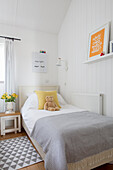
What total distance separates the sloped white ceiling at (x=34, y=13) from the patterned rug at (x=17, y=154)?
2.62 meters

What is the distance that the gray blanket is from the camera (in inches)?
44.5

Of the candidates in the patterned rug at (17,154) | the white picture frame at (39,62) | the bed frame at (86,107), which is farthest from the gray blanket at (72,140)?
→ the white picture frame at (39,62)

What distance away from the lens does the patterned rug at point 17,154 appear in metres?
1.59

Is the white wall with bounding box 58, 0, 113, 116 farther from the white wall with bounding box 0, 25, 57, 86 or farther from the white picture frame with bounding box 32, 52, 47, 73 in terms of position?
the white picture frame with bounding box 32, 52, 47, 73

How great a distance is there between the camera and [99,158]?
4.34 ft

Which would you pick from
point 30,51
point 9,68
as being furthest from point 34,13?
point 9,68

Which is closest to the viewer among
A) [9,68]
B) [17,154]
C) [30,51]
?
[17,154]

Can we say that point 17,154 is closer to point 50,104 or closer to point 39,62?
point 50,104

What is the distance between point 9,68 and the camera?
111 inches

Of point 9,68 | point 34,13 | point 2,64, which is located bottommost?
point 9,68

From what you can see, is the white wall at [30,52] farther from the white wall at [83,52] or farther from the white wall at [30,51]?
the white wall at [83,52]

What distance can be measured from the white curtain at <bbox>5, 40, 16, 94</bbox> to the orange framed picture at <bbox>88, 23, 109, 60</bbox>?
1.73 meters

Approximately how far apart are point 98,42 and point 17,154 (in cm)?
219

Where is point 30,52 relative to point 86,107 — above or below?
above
